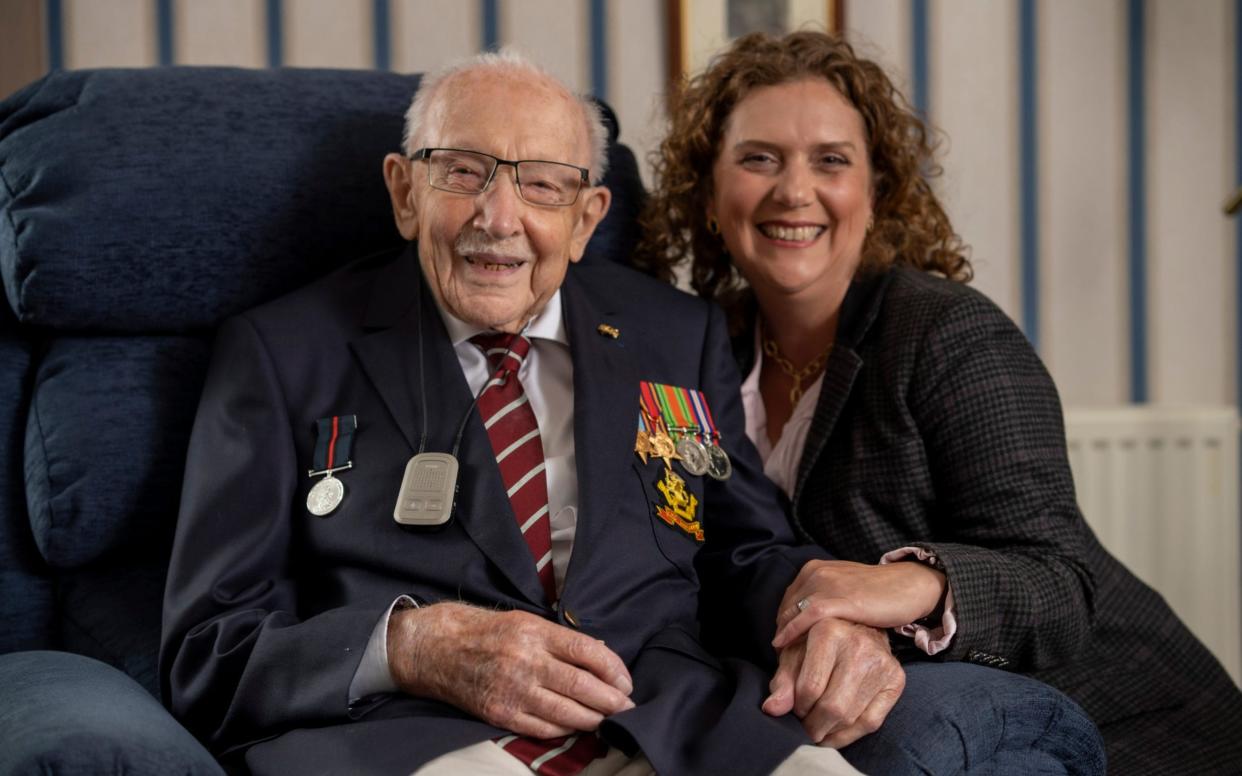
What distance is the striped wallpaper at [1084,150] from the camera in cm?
290

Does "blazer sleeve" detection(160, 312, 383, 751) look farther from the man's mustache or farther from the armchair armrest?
the man's mustache

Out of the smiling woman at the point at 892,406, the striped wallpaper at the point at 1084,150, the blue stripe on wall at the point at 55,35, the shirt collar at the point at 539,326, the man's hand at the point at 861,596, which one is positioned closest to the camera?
the man's hand at the point at 861,596

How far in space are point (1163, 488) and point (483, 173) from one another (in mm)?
1917

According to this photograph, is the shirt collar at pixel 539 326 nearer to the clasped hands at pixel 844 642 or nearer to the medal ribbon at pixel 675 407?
the medal ribbon at pixel 675 407

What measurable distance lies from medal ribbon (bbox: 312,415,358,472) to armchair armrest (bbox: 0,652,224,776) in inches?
14.6

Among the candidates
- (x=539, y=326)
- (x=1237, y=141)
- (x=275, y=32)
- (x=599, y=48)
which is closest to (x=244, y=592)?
(x=539, y=326)

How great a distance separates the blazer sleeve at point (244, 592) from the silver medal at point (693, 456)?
0.52 meters

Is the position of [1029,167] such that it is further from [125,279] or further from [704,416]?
[125,279]

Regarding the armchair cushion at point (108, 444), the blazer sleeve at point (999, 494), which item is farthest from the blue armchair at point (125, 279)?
the blazer sleeve at point (999, 494)

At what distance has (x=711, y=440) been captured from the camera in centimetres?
184

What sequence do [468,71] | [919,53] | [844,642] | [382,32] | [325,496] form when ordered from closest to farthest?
1. [844,642]
2. [325,496]
3. [468,71]
4. [382,32]
5. [919,53]

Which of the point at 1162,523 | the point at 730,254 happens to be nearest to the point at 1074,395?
the point at 1162,523

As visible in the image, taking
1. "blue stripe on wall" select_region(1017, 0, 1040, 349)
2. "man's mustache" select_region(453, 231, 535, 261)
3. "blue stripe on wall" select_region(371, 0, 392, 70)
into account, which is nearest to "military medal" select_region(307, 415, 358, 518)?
"man's mustache" select_region(453, 231, 535, 261)

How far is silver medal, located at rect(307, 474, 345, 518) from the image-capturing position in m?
1.61
